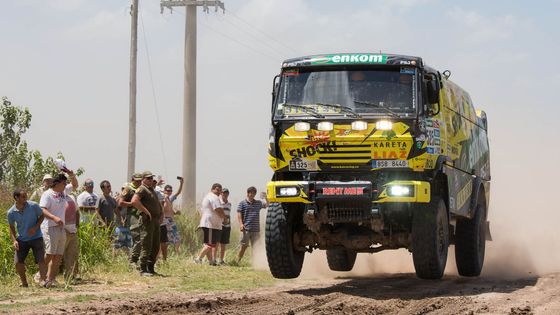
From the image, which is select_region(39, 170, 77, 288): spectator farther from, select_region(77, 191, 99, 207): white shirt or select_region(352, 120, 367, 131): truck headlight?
select_region(352, 120, 367, 131): truck headlight

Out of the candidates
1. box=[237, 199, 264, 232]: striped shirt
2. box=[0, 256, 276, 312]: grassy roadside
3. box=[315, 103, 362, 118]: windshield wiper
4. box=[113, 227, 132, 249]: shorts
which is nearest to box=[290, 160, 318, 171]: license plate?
box=[315, 103, 362, 118]: windshield wiper

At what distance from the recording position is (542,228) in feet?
79.3

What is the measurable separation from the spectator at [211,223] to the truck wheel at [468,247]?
5.96m

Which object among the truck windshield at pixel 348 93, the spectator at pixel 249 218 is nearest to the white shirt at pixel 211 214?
the spectator at pixel 249 218

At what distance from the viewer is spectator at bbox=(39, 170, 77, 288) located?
16250mm

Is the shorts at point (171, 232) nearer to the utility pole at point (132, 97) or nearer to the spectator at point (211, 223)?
the spectator at point (211, 223)

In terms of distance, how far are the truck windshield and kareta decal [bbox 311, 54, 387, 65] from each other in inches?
5.6

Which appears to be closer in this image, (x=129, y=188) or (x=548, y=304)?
(x=548, y=304)

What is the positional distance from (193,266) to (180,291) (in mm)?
5258

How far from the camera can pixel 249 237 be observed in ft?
78.4

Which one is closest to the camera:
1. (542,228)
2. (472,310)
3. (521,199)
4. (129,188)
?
(472,310)

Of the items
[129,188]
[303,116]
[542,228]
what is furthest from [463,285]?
[542,228]

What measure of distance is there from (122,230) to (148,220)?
77.6 inches

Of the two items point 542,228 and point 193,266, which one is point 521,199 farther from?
point 193,266
